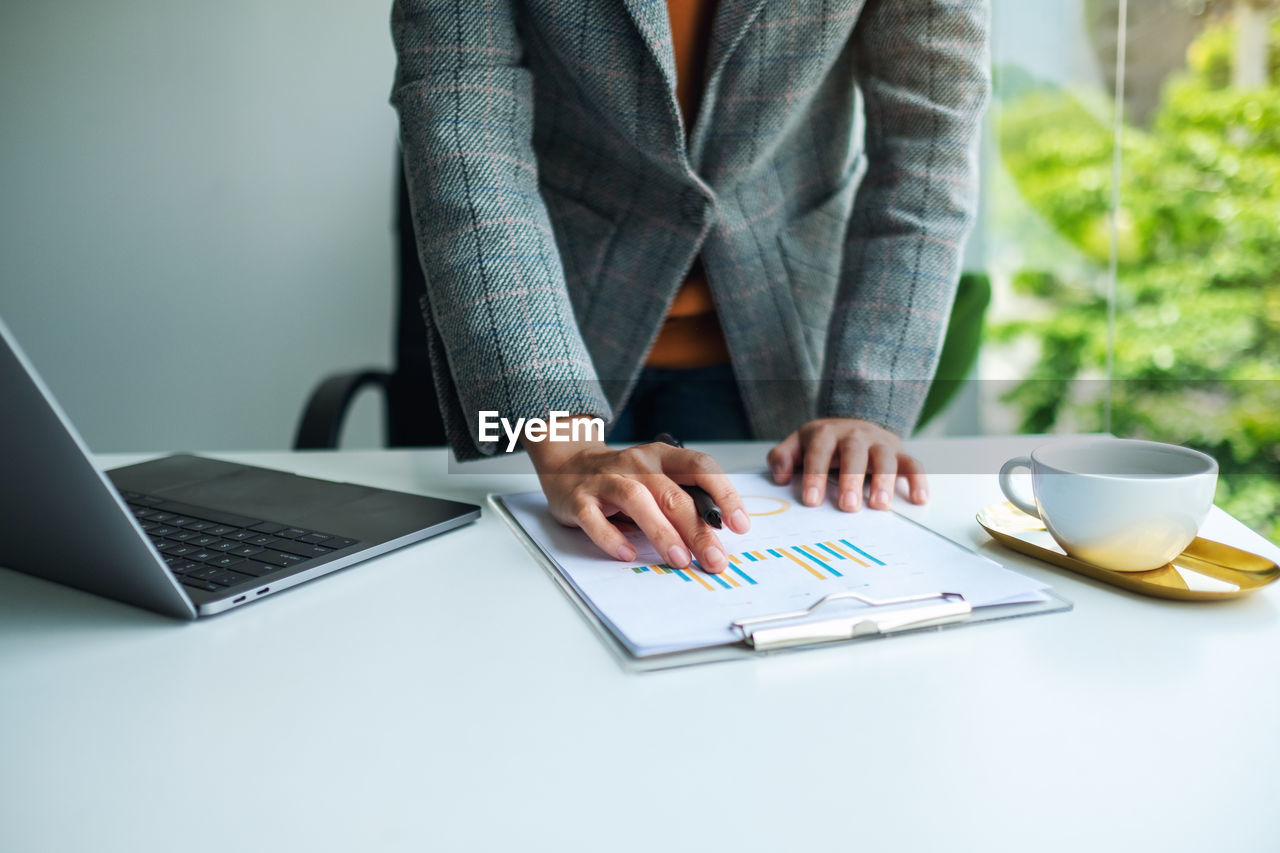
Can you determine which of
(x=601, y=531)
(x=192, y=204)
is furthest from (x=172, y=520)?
(x=192, y=204)

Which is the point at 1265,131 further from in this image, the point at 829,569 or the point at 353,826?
the point at 353,826

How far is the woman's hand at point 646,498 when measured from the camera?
0.63 meters

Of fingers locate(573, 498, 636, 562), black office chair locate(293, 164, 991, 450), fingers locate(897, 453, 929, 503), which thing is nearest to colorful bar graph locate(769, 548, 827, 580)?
fingers locate(573, 498, 636, 562)

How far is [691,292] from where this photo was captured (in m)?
1.14

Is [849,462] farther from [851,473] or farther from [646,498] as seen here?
[646,498]

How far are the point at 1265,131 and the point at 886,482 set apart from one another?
402 cm

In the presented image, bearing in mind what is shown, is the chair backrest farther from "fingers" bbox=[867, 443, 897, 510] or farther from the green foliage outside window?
the green foliage outside window

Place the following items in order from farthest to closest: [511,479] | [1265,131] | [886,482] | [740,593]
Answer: [1265,131]
[511,479]
[886,482]
[740,593]

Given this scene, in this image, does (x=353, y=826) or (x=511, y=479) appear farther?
(x=511, y=479)

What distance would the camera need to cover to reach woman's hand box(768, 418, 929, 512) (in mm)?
770

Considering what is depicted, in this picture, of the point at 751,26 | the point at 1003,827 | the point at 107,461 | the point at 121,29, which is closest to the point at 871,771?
the point at 1003,827

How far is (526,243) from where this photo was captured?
0.84 meters

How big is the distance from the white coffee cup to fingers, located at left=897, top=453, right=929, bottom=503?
0.15 meters

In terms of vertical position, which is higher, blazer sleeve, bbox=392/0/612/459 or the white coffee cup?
blazer sleeve, bbox=392/0/612/459
